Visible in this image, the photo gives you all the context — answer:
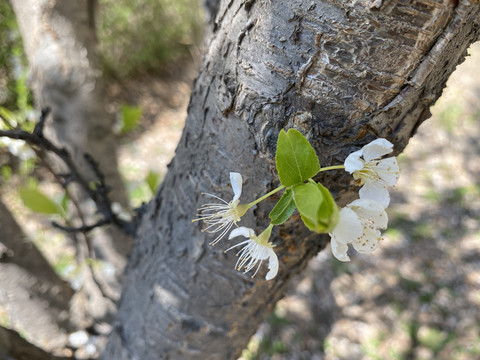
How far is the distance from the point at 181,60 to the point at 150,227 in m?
5.01

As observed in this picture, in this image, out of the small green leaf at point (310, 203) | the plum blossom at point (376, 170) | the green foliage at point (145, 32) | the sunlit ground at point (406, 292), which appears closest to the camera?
the small green leaf at point (310, 203)

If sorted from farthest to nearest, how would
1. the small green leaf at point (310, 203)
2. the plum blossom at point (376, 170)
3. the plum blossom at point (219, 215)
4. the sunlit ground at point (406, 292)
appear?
the sunlit ground at point (406, 292) < the plum blossom at point (219, 215) < the plum blossom at point (376, 170) < the small green leaf at point (310, 203)

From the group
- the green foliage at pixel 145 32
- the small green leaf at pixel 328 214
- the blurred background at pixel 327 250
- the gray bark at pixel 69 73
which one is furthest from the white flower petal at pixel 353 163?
the green foliage at pixel 145 32

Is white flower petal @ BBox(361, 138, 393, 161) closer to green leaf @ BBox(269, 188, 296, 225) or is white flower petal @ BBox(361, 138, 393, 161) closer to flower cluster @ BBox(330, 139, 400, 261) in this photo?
flower cluster @ BBox(330, 139, 400, 261)

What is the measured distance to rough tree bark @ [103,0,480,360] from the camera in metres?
0.47

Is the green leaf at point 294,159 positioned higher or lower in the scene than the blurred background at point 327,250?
higher

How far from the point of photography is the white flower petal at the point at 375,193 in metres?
0.49

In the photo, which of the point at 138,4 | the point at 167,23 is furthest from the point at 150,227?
the point at 167,23

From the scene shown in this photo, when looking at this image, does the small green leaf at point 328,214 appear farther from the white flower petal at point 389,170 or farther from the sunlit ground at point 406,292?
the sunlit ground at point 406,292

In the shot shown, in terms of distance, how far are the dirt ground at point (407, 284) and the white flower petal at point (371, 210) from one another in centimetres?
196

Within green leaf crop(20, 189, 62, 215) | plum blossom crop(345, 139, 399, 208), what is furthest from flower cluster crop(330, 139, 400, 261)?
green leaf crop(20, 189, 62, 215)

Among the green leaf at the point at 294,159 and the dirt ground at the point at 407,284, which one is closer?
the green leaf at the point at 294,159

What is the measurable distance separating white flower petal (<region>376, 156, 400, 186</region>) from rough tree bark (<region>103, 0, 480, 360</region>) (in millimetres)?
57

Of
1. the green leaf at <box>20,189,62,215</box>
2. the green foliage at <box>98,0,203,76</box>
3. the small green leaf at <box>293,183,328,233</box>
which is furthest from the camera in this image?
the green foliage at <box>98,0,203,76</box>
